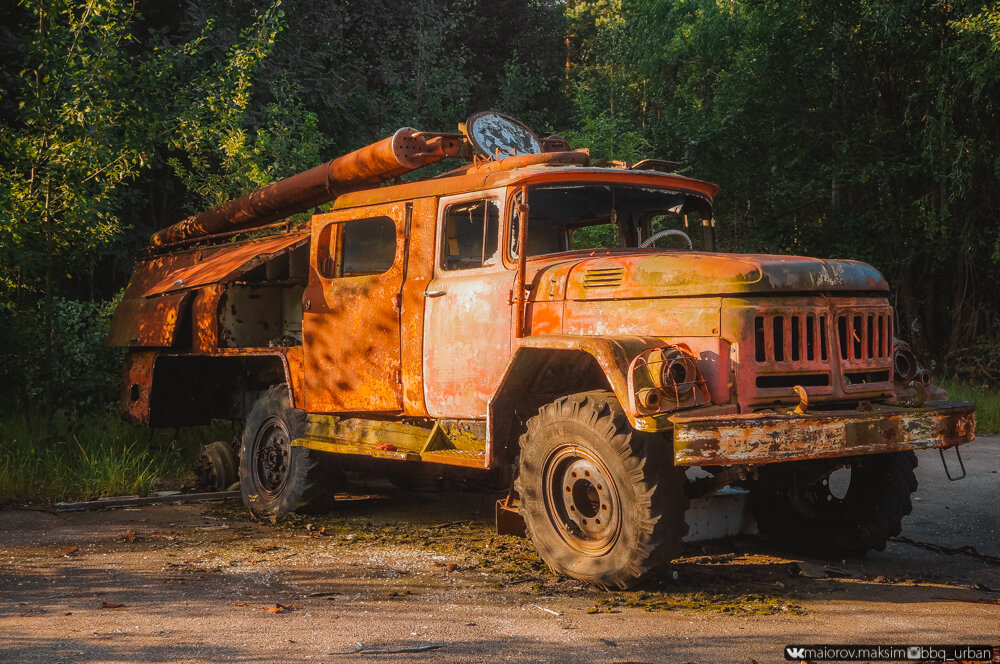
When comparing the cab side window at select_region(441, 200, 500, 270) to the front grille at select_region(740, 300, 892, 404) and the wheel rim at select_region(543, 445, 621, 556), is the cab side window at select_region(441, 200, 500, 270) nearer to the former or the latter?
the wheel rim at select_region(543, 445, 621, 556)

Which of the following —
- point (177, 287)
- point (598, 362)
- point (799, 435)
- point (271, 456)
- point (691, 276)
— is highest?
point (177, 287)

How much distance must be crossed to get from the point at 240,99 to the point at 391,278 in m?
4.85

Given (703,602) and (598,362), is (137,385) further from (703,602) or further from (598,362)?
(703,602)

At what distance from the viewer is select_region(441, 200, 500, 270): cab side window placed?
679 cm

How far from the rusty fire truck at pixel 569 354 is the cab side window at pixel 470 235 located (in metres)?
0.02

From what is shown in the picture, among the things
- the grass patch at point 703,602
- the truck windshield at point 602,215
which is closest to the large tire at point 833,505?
the grass patch at point 703,602

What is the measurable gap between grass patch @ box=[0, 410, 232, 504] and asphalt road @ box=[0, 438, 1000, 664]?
893mm

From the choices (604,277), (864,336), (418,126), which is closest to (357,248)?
(604,277)

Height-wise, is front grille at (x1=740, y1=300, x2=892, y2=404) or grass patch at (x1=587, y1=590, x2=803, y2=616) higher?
front grille at (x1=740, y1=300, x2=892, y2=404)

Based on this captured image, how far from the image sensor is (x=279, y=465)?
8.71 meters

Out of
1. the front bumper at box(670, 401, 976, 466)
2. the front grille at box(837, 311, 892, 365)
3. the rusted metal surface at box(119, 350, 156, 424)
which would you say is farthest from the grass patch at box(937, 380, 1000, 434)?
the rusted metal surface at box(119, 350, 156, 424)

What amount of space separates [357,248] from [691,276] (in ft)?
10.2

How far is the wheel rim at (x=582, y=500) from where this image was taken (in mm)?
5727

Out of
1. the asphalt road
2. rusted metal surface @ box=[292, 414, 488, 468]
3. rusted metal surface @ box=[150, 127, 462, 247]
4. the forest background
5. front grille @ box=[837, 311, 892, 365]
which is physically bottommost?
the asphalt road
